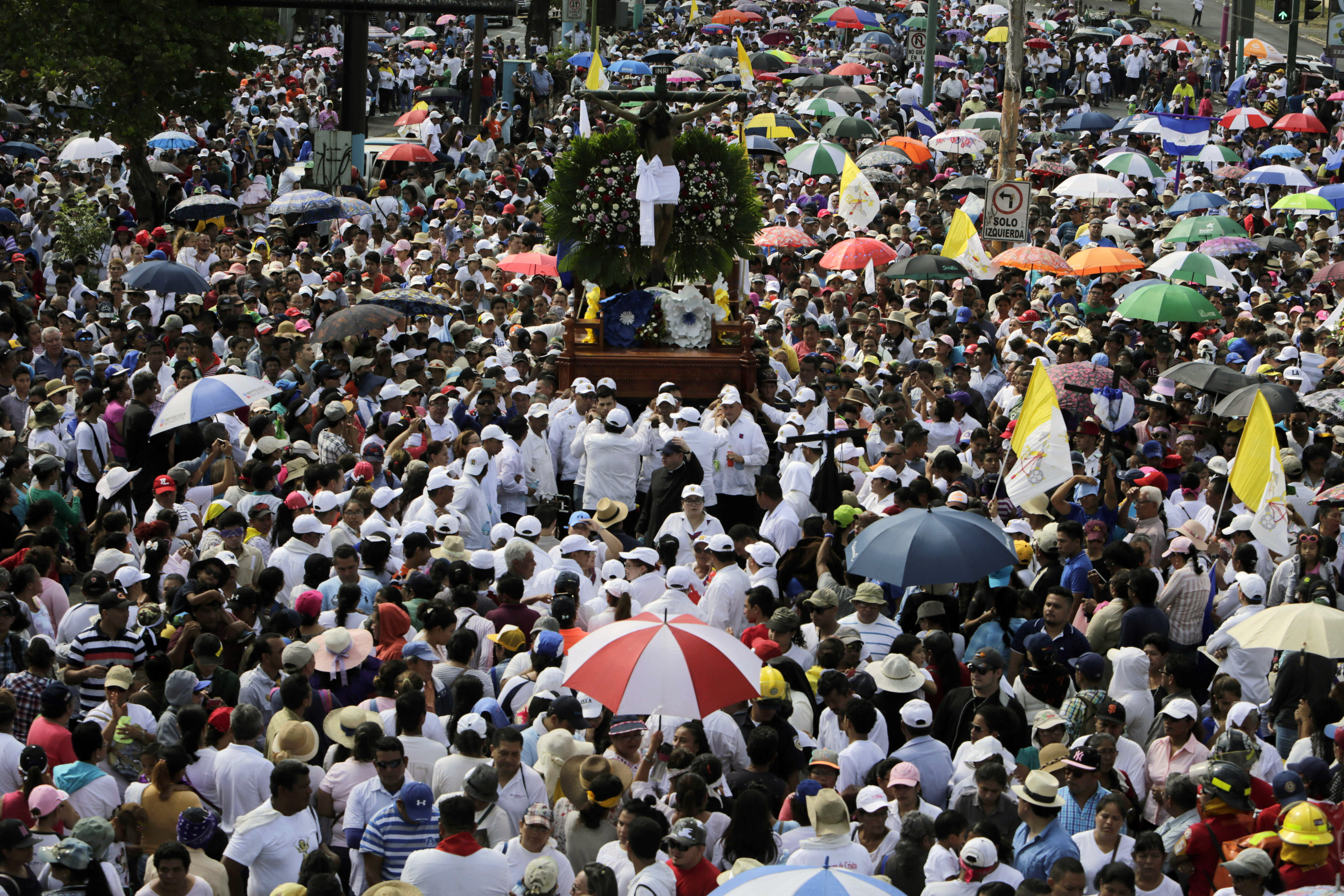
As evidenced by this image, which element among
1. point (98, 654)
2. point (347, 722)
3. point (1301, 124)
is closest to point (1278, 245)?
point (1301, 124)

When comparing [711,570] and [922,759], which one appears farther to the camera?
[711,570]

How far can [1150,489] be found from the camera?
36.6 ft

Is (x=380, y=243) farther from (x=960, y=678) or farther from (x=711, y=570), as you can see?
(x=960, y=678)

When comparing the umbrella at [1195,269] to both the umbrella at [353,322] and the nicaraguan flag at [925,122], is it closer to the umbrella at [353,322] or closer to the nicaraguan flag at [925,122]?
the umbrella at [353,322]

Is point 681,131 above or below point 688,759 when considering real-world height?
above

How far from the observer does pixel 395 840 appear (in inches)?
272

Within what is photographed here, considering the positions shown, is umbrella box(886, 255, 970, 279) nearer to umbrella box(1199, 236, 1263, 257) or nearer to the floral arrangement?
the floral arrangement

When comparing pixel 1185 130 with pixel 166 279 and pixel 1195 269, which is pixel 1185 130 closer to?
pixel 1195 269

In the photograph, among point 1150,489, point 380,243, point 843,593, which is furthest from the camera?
point 380,243

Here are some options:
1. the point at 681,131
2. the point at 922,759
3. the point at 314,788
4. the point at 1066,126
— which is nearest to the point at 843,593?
the point at 922,759

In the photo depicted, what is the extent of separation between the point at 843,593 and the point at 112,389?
6454 mm

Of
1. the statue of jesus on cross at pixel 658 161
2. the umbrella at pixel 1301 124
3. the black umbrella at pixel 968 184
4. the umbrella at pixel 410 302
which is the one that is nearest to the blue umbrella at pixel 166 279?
the umbrella at pixel 410 302

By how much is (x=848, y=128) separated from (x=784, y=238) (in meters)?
10.5

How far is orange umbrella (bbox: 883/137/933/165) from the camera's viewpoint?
28078mm
